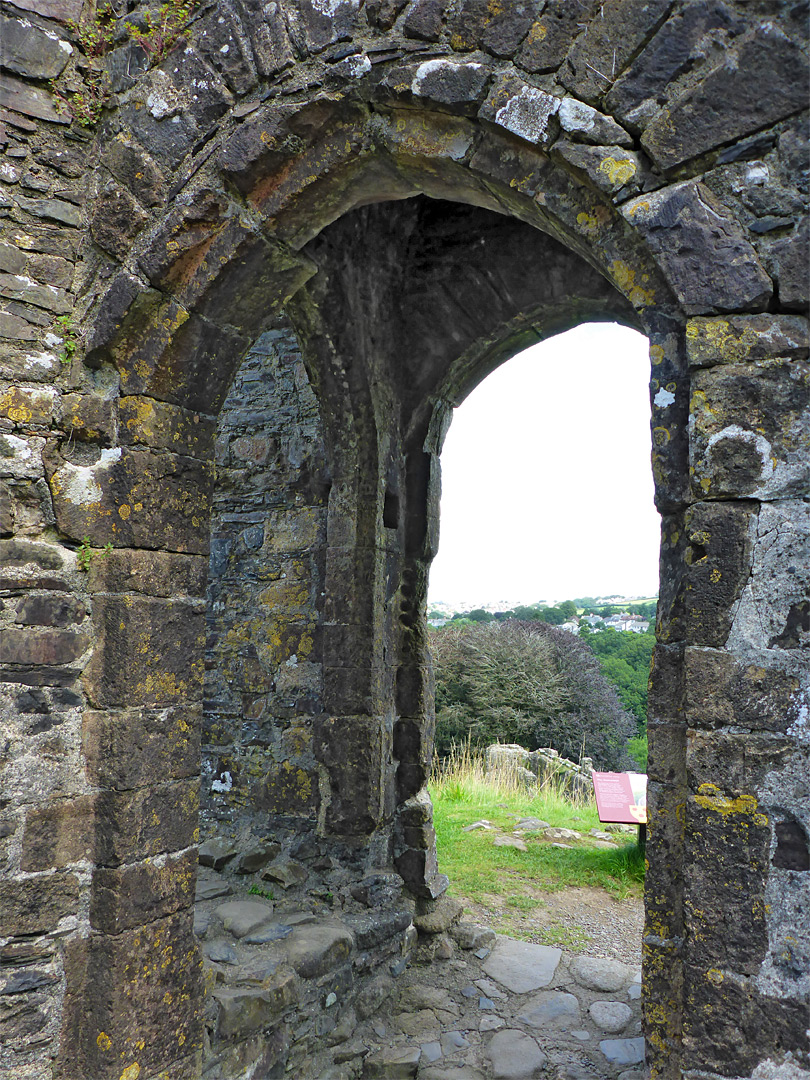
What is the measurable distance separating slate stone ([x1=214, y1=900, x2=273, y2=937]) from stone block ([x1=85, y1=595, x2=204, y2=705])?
158cm

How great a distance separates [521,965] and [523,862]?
64.5 inches

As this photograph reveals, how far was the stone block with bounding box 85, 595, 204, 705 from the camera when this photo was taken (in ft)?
8.77

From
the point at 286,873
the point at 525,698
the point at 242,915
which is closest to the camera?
the point at 242,915

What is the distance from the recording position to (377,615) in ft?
14.3

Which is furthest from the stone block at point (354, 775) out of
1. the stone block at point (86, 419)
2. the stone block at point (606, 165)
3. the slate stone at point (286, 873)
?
the stone block at point (606, 165)

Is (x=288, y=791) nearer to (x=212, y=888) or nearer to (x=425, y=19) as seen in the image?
(x=212, y=888)

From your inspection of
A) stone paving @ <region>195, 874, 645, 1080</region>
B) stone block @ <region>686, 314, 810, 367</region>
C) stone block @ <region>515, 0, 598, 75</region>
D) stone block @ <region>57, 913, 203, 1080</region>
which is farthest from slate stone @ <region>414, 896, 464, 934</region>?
stone block @ <region>515, 0, 598, 75</region>

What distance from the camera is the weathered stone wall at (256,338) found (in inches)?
74.7

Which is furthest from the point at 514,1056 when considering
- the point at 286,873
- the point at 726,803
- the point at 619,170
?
the point at 619,170

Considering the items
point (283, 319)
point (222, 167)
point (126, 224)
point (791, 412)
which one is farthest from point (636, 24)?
point (283, 319)

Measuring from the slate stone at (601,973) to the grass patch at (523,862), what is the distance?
0.23 meters

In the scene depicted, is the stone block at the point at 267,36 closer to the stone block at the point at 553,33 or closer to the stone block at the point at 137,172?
the stone block at the point at 137,172

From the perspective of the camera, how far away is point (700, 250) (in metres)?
2.01

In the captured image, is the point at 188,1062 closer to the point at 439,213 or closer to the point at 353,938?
the point at 353,938
